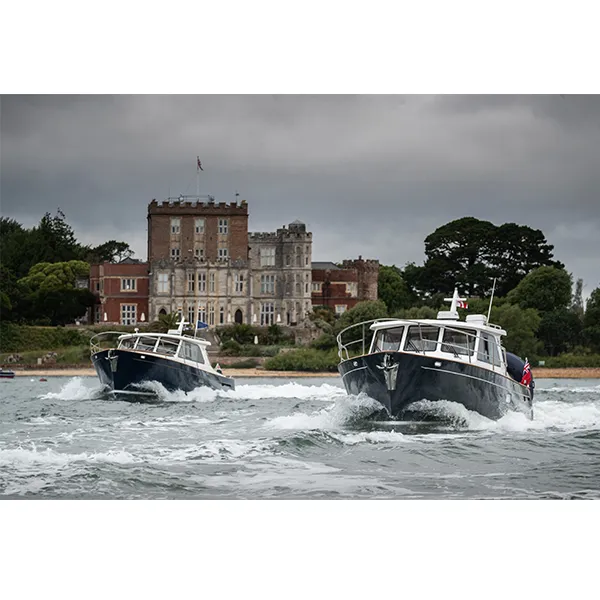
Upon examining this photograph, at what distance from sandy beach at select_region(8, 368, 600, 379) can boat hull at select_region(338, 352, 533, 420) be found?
460 centimetres

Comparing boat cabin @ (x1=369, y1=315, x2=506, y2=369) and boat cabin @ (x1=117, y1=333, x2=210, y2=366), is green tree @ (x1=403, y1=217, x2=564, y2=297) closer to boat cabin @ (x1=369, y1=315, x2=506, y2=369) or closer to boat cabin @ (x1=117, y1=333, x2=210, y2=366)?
boat cabin @ (x1=369, y1=315, x2=506, y2=369)

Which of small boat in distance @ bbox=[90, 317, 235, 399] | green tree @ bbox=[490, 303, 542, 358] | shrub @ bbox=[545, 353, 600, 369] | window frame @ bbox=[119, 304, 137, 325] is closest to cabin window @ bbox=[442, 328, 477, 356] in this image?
green tree @ bbox=[490, 303, 542, 358]

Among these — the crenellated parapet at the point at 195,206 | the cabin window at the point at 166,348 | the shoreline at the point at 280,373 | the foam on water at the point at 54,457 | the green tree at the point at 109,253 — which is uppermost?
the crenellated parapet at the point at 195,206

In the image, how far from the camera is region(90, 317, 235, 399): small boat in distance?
23.4 metres

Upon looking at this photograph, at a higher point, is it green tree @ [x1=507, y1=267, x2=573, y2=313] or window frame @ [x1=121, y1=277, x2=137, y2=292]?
window frame @ [x1=121, y1=277, x2=137, y2=292]

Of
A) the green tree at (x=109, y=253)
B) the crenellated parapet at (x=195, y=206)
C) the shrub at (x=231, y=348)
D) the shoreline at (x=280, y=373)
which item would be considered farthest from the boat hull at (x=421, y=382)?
the shrub at (x=231, y=348)

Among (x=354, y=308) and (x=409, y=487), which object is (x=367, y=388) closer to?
(x=409, y=487)

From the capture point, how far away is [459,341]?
16.2m

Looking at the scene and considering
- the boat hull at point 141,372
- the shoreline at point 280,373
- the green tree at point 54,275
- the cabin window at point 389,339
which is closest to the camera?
the cabin window at point 389,339

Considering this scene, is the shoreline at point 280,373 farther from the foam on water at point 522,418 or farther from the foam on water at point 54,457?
the foam on water at point 54,457

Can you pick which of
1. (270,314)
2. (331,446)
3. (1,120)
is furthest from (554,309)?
(270,314)

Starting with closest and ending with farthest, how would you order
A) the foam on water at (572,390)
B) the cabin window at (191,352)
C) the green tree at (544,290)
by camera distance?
the green tree at (544,290), the cabin window at (191,352), the foam on water at (572,390)

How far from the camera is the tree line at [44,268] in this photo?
2208 centimetres

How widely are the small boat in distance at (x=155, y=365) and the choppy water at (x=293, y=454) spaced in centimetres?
257
